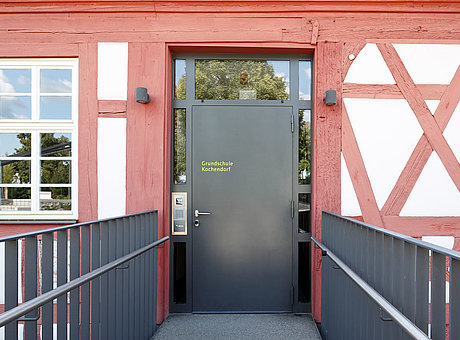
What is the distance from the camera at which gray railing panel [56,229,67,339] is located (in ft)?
4.86

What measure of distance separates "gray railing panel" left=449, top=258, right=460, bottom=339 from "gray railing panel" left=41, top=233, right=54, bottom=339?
1698mm

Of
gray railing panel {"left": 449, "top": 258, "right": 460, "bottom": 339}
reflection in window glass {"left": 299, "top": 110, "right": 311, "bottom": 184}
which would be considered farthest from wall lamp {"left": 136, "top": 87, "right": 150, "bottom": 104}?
gray railing panel {"left": 449, "top": 258, "right": 460, "bottom": 339}

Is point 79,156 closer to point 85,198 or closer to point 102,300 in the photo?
point 85,198

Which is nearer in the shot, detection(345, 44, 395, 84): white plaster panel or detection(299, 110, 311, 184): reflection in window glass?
detection(345, 44, 395, 84): white plaster panel

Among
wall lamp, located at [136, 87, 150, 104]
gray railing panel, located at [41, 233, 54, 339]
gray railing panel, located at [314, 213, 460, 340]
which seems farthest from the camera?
wall lamp, located at [136, 87, 150, 104]

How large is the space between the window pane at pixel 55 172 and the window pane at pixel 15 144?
0.77 ft

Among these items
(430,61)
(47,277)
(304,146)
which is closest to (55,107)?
(47,277)

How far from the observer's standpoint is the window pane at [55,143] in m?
2.91

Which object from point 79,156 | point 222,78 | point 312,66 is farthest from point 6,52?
point 312,66

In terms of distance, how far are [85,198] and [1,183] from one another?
2.98 ft

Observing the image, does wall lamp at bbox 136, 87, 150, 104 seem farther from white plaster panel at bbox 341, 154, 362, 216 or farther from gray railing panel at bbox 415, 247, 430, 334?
gray railing panel at bbox 415, 247, 430, 334

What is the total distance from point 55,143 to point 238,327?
260cm

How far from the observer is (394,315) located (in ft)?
4.08

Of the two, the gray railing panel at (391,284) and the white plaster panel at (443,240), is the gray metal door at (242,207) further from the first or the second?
the white plaster panel at (443,240)
